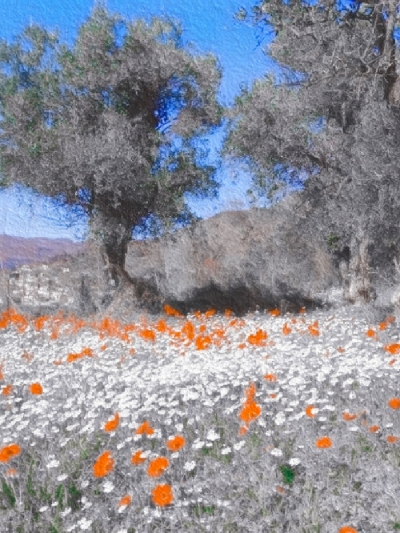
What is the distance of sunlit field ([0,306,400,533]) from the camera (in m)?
4.07

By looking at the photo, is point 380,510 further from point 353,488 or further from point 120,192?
point 120,192

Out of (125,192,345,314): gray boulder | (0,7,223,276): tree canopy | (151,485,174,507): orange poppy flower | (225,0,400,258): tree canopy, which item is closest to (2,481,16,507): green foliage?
(151,485,174,507): orange poppy flower

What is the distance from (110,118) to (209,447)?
13.1 meters

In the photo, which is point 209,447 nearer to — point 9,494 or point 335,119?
point 9,494

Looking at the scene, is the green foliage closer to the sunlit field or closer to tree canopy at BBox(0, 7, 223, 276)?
the sunlit field

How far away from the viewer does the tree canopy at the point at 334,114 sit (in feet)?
40.2

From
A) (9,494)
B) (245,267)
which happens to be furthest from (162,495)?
(245,267)

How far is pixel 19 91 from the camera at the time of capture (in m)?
17.1

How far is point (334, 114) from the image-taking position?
1625 centimetres

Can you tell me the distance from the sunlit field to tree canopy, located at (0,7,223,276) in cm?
924

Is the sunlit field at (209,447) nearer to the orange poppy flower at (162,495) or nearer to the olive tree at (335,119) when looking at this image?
the orange poppy flower at (162,495)

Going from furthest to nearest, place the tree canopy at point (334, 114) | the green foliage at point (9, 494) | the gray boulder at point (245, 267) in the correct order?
the gray boulder at point (245, 267) < the tree canopy at point (334, 114) < the green foliage at point (9, 494)

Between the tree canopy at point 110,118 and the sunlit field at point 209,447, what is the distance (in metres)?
9.24

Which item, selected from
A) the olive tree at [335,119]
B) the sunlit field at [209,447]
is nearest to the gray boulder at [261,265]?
the olive tree at [335,119]
